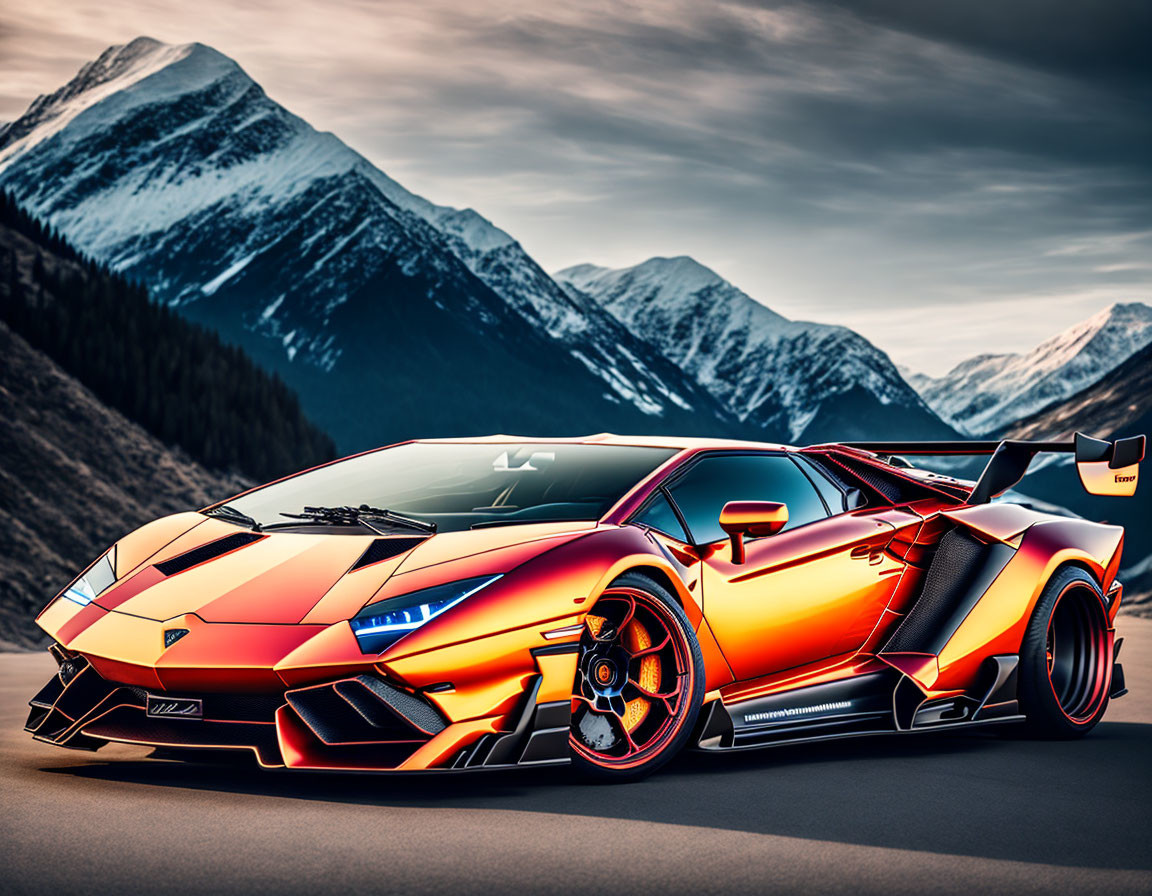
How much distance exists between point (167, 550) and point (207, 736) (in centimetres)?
106

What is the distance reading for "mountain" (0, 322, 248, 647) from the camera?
2753 centimetres

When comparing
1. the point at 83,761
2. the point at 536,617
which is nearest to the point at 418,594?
the point at 536,617

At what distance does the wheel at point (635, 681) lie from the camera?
4992 mm

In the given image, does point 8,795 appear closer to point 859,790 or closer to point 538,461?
point 538,461

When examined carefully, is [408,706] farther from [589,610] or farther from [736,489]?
[736,489]

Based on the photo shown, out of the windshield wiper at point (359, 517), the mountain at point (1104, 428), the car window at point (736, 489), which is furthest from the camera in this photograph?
the mountain at point (1104, 428)

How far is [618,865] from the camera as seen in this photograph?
12.5 ft

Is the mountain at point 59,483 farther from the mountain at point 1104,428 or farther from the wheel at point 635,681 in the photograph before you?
the mountain at point 1104,428

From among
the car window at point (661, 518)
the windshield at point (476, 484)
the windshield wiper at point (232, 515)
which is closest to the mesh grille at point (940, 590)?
the car window at point (661, 518)

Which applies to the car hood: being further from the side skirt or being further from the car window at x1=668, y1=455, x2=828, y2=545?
the side skirt

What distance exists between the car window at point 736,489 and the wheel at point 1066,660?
4.09ft

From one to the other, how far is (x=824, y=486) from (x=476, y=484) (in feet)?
5.00

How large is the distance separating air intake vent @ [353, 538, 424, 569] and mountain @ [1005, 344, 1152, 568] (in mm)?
35938

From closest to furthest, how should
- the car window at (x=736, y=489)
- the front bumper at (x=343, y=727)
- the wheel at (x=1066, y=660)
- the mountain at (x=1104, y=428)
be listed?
the front bumper at (x=343, y=727)
the car window at (x=736, y=489)
the wheel at (x=1066, y=660)
the mountain at (x=1104, y=428)
